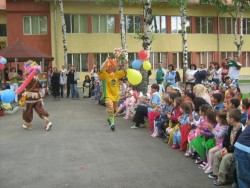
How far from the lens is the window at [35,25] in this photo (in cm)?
3180

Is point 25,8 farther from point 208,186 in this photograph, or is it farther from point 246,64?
point 208,186

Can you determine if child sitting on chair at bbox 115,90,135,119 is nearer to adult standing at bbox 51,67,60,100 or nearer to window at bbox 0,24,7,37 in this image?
adult standing at bbox 51,67,60,100

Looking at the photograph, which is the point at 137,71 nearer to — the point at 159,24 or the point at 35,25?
the point at 35,25

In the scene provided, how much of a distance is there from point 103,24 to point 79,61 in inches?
155

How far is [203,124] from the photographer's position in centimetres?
732

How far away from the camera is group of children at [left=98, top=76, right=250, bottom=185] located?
6094 millimetres

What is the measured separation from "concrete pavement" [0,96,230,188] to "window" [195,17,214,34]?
26.5m

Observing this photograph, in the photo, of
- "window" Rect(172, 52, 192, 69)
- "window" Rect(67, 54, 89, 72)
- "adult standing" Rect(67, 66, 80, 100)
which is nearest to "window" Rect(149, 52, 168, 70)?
"window" Rect(172, 52, 192, 69)

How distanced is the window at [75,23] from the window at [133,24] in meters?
3.82

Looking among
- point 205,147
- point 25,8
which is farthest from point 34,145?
point 25,8

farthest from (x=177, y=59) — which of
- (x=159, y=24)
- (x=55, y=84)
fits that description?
(x=55, y=84)

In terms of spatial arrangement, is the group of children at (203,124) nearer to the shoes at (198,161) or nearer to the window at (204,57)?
the shoes at (198,161)

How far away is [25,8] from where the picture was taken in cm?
3148

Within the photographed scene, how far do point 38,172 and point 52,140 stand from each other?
286 cm
